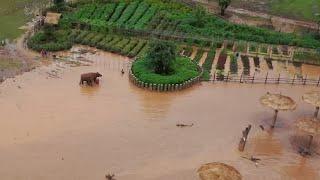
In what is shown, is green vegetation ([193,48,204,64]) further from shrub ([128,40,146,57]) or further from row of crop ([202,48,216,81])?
shrub ([128,40,146,57])

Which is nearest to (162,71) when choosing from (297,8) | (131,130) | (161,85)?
(161,85)

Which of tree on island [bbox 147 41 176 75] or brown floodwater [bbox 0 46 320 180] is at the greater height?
tree on island [bbox 147 41 176 75]

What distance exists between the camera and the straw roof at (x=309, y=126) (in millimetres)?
30405

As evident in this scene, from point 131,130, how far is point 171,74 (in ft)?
27.6

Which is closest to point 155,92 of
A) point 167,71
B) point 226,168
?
point 167,71

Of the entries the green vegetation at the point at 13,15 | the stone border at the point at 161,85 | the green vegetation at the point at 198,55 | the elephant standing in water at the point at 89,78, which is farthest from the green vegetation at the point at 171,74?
the green vegetation at the point at 13,15

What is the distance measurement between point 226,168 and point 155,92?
12436 mm

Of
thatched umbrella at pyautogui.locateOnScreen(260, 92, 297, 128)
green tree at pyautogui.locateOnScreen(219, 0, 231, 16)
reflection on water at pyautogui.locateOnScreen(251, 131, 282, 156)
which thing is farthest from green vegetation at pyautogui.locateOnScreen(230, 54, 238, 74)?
reflection on water at pyautogui.locateOnScreen(251, 131, 282, 156)

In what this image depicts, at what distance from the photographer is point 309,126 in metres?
30.7

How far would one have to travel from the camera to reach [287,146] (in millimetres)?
32031

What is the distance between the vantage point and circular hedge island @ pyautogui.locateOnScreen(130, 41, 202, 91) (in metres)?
37.7

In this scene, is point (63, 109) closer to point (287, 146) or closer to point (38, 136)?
point (38, 136)

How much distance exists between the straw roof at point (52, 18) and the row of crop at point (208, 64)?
14.0 m

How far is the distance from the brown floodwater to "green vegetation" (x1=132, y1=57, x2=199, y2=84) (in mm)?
1044
